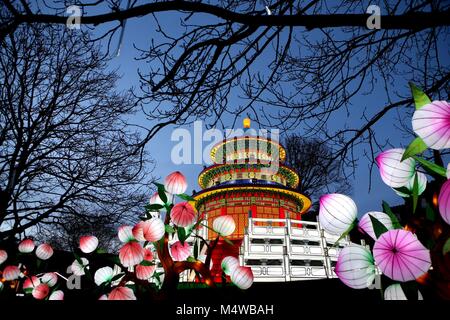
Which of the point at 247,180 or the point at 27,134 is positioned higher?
the point at 247,180

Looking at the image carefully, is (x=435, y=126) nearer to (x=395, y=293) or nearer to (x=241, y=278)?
(x=395, y=293)

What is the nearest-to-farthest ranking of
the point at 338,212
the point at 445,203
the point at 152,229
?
the point at 445,203 → the point at 338,212 → the point at 152,229

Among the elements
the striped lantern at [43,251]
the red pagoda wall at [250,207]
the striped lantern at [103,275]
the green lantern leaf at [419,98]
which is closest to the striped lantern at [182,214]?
the striped lantern at [103,275]

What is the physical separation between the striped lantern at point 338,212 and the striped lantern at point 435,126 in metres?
0.37

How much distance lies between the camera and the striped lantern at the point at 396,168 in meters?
1.27

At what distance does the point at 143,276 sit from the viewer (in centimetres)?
277

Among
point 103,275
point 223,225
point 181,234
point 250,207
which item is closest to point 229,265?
point 223,225

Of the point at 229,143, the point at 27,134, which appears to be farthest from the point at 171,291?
the point at 229,143

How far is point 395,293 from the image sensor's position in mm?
1216

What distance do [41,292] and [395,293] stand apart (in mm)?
3984

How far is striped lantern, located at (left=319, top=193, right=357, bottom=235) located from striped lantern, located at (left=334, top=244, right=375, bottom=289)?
0.13 m

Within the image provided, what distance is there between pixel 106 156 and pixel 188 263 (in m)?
5.87

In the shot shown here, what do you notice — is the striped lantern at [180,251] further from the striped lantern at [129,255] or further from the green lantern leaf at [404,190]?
the green lantern leaf at [404,190]
